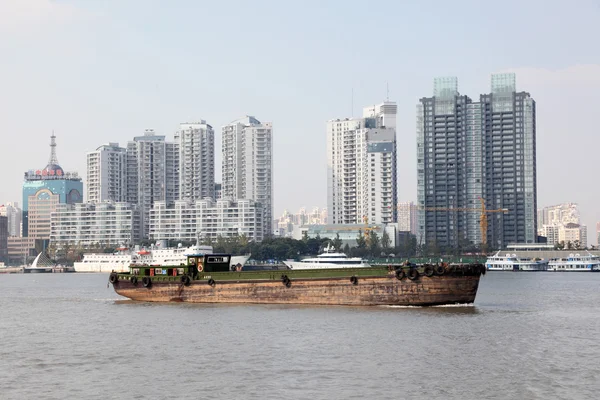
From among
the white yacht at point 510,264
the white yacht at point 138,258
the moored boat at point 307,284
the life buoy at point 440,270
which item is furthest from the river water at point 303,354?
the white yacht at point 510,264

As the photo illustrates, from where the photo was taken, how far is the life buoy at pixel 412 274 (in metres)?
55.7

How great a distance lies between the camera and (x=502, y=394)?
29.9 metres

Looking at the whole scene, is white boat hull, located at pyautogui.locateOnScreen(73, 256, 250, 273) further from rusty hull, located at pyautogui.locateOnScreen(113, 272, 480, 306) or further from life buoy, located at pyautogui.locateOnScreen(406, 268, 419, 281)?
life buoy, located at pyautogui.locateOnScreen(406, 268, 419, 281)

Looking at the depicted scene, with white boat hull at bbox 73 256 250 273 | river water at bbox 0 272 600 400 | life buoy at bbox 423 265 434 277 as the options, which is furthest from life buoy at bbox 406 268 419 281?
white boat hull at bbox 73 256 250 273

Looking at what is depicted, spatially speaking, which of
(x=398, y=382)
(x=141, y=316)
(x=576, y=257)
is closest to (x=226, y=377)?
(x=398, y=382)

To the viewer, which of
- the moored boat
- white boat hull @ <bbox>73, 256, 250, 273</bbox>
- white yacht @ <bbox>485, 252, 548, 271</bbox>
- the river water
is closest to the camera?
the river water

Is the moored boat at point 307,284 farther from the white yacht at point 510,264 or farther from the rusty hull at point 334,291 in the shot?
the white yacht at point 510,264

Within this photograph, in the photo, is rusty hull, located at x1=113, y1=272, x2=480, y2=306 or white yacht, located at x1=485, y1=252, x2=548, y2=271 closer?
rusty hull, located at x1=113, y1=272, x2=480, y2=306

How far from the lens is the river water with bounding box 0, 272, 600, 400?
101ft

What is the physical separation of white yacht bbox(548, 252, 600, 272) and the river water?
112 metres

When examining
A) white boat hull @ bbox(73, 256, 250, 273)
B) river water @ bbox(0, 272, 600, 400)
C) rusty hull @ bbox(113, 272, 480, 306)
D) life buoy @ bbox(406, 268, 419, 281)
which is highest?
life buoy @ bbox(406, 268, 419, 281)

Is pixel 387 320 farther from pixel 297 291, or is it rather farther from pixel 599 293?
pixel 599 293

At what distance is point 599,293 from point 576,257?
88.7 meters

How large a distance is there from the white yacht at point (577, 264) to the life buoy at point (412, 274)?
119 metres
